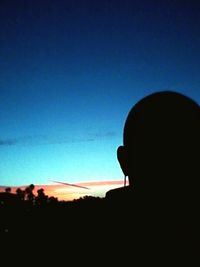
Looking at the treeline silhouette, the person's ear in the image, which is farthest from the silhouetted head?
the treeline silhouette

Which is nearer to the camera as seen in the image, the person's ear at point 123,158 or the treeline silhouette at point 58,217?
the person's ear at point 123,158

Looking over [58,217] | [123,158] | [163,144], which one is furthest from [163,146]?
[58,217]

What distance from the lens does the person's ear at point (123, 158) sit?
4.61 feet

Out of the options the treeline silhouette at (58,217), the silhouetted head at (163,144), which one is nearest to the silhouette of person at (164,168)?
the silhouetted head at (163,144)

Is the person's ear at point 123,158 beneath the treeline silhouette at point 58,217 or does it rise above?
above

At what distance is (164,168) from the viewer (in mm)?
1180

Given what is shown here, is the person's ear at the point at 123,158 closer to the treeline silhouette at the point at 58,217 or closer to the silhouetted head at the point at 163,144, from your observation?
the silhouetted head at the point at 163,144

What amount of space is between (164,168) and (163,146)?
9 cm

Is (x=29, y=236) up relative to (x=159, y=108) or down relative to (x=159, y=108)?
down

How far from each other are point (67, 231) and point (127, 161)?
3.06ft

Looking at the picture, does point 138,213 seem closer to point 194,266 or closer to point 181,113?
point 194,266

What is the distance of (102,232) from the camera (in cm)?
171

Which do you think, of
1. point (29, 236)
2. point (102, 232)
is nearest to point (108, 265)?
point (102, 232)

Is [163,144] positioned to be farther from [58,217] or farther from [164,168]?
[58,217]
